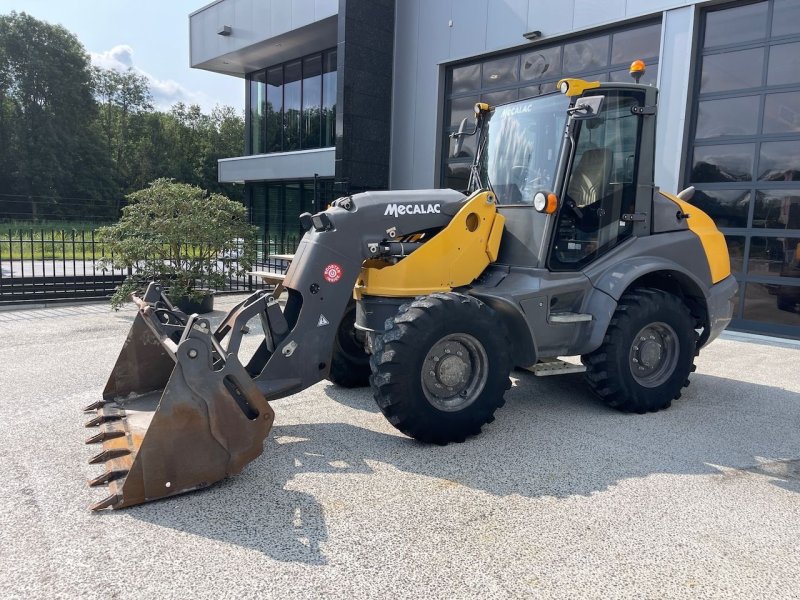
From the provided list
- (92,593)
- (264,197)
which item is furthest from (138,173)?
(92,593)

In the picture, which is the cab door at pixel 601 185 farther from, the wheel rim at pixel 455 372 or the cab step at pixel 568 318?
the wheel rim at pixel 455 372

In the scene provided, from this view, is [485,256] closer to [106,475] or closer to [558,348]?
[558,348]

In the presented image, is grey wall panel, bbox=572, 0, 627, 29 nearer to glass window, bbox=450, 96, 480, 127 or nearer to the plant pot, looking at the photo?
glass window, bbox=450, 96, 480, 127

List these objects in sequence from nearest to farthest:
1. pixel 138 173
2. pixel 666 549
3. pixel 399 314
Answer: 1. pixel 666 549
2. pixel 399 314
3. pixel 138 173

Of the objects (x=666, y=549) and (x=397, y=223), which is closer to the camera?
(x=666, y=549)

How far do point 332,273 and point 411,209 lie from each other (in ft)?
2.80

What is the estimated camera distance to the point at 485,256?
5.04m

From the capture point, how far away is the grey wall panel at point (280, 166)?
16.3m

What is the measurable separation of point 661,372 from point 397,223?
283cm

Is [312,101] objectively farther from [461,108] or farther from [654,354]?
[654,354]

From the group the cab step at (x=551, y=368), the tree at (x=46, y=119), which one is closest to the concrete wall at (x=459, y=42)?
the cab step at (x=551, y=368)

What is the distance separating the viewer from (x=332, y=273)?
4.43 metres

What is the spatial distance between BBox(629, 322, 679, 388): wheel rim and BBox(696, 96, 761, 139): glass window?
18.1ft

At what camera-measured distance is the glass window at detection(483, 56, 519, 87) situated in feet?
39.7
